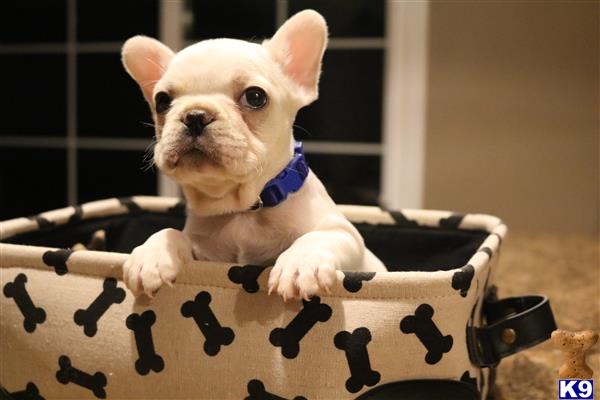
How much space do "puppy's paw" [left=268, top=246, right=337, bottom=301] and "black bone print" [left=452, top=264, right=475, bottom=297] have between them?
13 cm

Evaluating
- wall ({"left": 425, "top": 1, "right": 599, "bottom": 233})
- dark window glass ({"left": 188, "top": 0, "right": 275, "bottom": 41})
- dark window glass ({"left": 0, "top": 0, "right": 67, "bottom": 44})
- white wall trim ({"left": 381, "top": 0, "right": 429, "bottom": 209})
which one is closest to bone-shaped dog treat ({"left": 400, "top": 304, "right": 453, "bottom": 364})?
wall ({"left": 425, "top": 1, "right": 599, "bottom": 233})

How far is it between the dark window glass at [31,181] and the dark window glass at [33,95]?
103 mm

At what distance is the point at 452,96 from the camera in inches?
97.3

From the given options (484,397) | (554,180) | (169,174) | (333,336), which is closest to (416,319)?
(333,336)

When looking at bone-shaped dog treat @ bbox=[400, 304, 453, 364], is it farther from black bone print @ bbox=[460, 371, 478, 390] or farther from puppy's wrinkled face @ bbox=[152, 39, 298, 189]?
puppy's wrinkled face @ bbox=[152, 39, 298, 189]

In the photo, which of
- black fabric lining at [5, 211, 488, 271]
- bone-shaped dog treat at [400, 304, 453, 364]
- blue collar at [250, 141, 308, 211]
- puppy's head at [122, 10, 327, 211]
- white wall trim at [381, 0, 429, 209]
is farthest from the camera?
white wall trim at [381, 0, 429, 209]

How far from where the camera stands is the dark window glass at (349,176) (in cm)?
283

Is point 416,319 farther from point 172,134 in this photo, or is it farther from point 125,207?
point 125,207

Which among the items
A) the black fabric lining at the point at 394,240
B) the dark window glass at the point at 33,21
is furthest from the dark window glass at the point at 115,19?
the black fabric lining at the point at 394,240

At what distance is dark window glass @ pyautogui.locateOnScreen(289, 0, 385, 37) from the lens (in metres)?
2.69

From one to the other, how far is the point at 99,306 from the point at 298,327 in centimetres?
25

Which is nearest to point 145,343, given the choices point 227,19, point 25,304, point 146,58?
point 25,304

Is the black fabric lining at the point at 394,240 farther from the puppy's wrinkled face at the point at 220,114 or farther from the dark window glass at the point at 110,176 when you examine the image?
the dark window glass at the point at 110,176

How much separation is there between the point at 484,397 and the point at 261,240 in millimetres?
353
